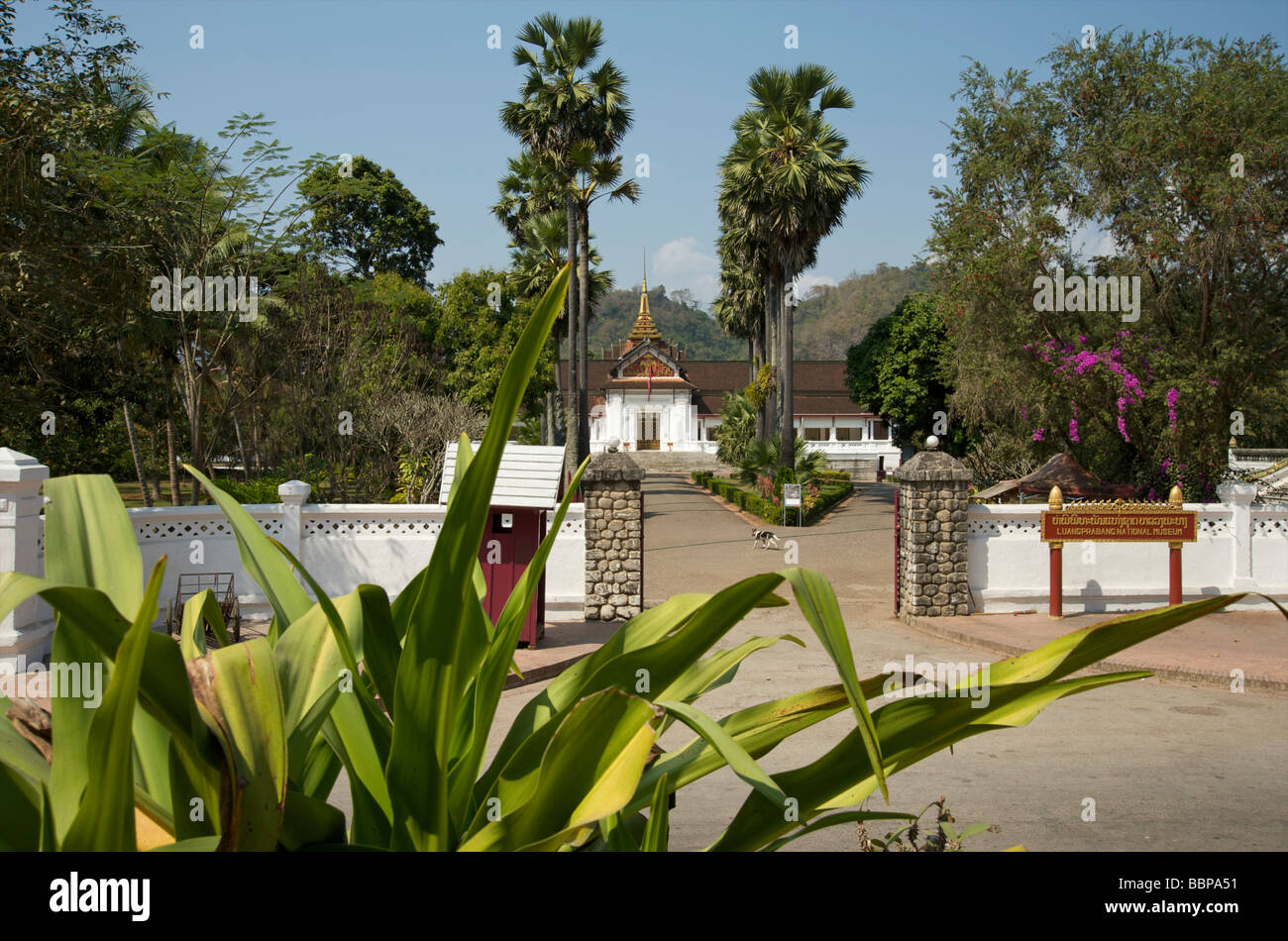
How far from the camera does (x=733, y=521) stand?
26750mm

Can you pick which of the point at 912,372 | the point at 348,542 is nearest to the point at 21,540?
the point at 348,542

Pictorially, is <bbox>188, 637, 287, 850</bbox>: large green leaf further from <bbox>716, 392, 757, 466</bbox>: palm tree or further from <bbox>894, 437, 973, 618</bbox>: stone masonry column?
<bbox>716, 392, 757, 466</bbox>: palm tree

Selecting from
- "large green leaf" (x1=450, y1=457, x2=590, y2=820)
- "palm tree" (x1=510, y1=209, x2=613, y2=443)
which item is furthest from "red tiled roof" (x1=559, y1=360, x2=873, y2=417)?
"large green leaf" (x1=450, y1=457, x2=590, y2=820)

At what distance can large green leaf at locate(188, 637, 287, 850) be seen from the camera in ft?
4.56

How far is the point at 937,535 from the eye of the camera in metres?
12.9

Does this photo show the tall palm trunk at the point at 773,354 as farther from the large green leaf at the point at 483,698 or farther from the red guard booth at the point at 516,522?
the large green leaf at the point at 483,698

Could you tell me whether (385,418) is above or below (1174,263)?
below

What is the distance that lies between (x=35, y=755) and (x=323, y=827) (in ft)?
1.73

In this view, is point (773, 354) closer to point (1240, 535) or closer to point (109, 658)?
point (1240, 535)

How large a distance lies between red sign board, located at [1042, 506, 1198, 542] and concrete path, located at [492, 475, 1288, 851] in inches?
48.6

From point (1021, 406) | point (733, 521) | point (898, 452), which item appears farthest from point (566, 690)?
point (898, 452)

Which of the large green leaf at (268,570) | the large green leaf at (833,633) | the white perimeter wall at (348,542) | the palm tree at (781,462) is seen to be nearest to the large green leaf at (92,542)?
the large green leaf at (268,570)
